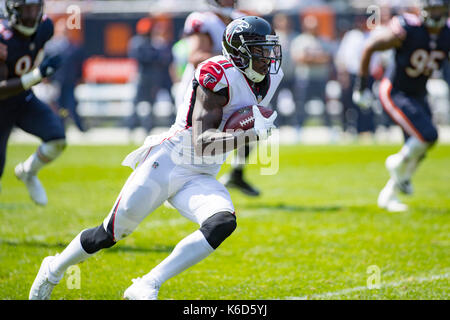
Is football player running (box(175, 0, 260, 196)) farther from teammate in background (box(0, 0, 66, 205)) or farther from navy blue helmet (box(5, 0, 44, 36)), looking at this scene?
navy blue helmet (box(5, 0, 44, 36))

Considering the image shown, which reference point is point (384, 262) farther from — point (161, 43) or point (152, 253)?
point (161, 43)

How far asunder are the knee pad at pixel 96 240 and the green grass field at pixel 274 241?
412 millimetres

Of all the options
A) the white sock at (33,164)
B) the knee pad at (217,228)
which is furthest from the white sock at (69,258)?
the white sock at (33,164)

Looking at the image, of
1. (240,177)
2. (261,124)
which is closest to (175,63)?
(240,177)

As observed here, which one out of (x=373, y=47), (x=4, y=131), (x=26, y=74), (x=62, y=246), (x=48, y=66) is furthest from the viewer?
(x=373, y=47)

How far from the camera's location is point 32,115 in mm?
5289

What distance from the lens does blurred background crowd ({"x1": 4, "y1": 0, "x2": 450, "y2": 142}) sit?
39.7 feet

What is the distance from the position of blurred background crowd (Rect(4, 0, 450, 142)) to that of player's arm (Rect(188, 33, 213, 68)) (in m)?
4.87

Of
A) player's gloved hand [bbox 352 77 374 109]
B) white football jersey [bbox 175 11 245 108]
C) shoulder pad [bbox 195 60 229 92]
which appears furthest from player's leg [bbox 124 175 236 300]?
player's gloved hand [bbox 352 77 374 109]

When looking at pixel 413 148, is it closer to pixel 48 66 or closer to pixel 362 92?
pixel 362 92

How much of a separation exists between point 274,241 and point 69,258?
191 cm

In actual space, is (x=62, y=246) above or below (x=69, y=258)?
below

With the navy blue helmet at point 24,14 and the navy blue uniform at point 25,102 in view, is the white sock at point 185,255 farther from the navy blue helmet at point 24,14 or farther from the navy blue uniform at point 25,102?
the navy blue helmet at point 24,14

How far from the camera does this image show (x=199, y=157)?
3.38 metres
